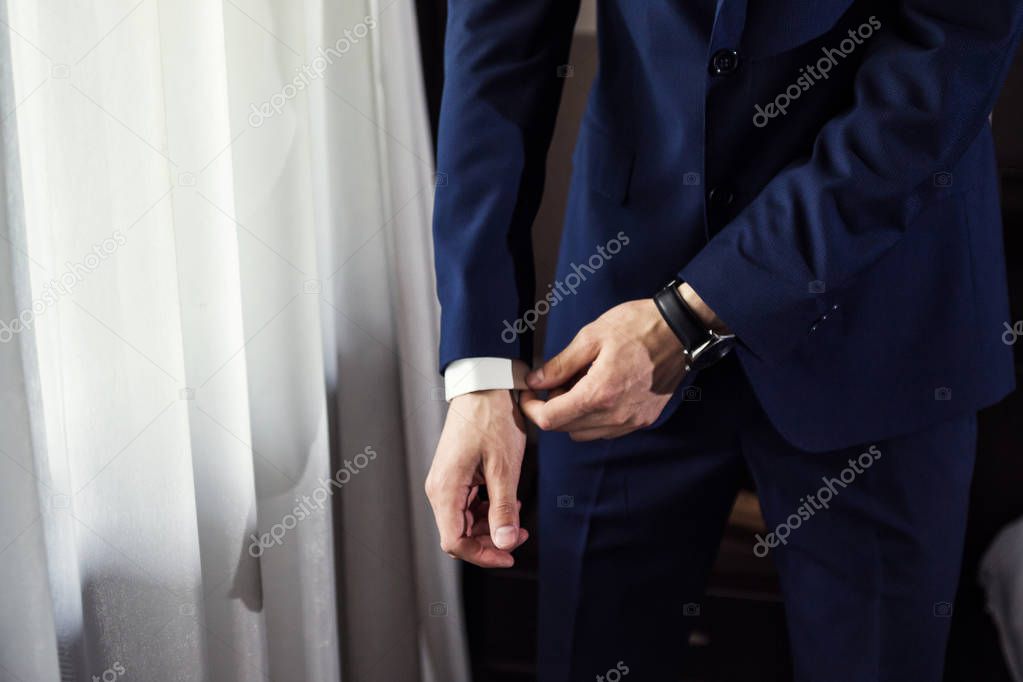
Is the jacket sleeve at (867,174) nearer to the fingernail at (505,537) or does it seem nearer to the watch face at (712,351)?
the watch face at (712,351)

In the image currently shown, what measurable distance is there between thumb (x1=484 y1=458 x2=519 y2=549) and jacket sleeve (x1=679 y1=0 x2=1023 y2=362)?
0.23 metres

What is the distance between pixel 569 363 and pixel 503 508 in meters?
0.13

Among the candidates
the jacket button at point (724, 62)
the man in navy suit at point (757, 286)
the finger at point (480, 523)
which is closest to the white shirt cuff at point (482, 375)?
the man in navy suit at point (757, 286)

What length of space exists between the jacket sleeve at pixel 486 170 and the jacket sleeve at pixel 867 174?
0.17 meters

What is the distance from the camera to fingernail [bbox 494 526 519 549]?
682 mm

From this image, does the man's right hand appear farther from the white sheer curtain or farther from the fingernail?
the white sheer curtain

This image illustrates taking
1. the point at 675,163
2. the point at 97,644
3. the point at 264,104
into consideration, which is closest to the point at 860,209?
the point at 675,163

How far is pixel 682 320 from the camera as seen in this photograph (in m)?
0.69

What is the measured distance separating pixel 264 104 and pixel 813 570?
2.60ft

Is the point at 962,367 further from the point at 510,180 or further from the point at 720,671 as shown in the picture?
the point at 720,671

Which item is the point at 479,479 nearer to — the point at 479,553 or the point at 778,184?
the point at 479,553

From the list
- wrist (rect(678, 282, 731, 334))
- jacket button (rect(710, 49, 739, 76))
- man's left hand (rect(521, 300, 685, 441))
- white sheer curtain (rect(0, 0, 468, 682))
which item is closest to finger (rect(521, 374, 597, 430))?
man's left hand (rect(521, 300, 685, 441))

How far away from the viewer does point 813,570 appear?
2.62 ft

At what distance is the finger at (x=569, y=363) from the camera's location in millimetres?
698
